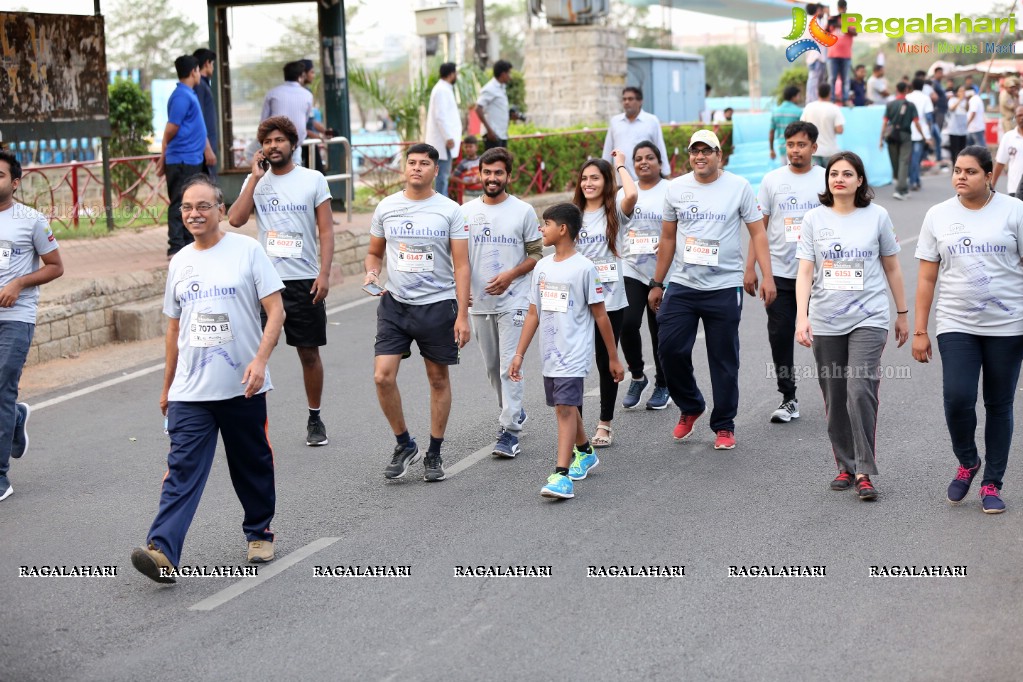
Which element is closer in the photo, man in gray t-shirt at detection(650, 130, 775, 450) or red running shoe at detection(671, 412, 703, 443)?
man in gray t-shirt at detection(650, 130, 775, 450)

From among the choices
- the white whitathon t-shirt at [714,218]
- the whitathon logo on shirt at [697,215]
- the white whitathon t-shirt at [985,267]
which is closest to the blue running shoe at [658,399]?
the white whitathon t-shirt at [714,218]

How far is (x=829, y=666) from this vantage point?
4.89 m

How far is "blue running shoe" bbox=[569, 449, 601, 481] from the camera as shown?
24.8 ft

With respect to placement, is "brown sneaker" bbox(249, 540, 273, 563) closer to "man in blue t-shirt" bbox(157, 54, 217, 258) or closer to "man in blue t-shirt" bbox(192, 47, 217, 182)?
"man in blue t-shirt" bbox(157, 54, 217, 258)

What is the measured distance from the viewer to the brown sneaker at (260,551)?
6.26 metres

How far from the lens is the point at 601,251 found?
27.2ft

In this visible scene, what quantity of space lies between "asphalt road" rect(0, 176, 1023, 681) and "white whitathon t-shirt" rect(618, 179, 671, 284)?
101 cm

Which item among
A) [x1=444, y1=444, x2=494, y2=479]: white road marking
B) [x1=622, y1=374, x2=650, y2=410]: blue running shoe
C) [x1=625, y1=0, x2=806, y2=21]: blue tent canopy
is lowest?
[x1=444, y1=444, x2=494, y2=479]: white road marking

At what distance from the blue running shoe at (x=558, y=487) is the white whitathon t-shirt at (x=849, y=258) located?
1563mm

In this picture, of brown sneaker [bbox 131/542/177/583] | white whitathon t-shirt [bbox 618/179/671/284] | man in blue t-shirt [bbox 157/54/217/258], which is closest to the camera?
brown sneaker [bbox 131/542/177/583]

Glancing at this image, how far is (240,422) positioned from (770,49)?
134 meters

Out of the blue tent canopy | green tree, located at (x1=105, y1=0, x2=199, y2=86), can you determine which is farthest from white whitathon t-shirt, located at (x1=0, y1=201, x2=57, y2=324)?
green tree, located at (x1=105, y1=0, x2=199, y2=86)

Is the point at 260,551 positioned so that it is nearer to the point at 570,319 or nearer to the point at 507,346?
the point at 570,319

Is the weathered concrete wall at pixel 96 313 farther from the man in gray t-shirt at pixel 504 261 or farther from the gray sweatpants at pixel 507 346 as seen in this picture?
the man in gray t-shirt at pixel 504 261
